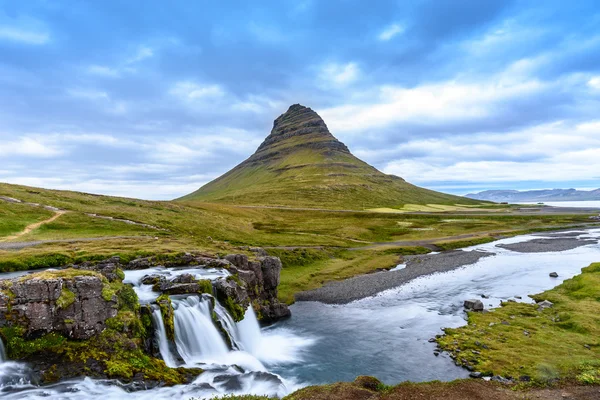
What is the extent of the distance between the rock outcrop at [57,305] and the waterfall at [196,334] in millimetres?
6410

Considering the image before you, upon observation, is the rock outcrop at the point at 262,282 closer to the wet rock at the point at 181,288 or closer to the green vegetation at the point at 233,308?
the green vegetation at the point at 233,308

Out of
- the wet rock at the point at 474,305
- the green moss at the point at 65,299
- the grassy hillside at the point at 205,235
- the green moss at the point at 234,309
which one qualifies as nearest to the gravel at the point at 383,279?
the grassy hillside at the point at 205,235

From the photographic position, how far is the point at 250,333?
3925 centimetres

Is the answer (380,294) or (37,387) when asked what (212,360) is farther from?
(380,294)

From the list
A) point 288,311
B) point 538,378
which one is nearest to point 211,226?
point 288,311

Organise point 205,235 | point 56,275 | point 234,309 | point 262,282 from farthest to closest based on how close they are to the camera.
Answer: point 205,235
point 262,282
point 234,309
point 56,275

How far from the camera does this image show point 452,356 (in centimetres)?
3153

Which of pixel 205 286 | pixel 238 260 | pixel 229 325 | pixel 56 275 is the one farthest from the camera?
pixel 238 260

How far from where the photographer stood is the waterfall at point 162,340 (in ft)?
91.1

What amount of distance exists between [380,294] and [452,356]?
962 inches

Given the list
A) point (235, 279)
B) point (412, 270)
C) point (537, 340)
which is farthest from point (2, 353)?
point (412, 270)

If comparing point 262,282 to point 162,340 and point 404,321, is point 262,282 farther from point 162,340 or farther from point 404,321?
point 162,340

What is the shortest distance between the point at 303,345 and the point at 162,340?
51.8 feet

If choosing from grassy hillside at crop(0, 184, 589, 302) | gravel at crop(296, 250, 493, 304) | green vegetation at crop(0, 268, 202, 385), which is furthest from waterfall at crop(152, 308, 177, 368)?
gravel at crop(296, 250, 493, 304)
